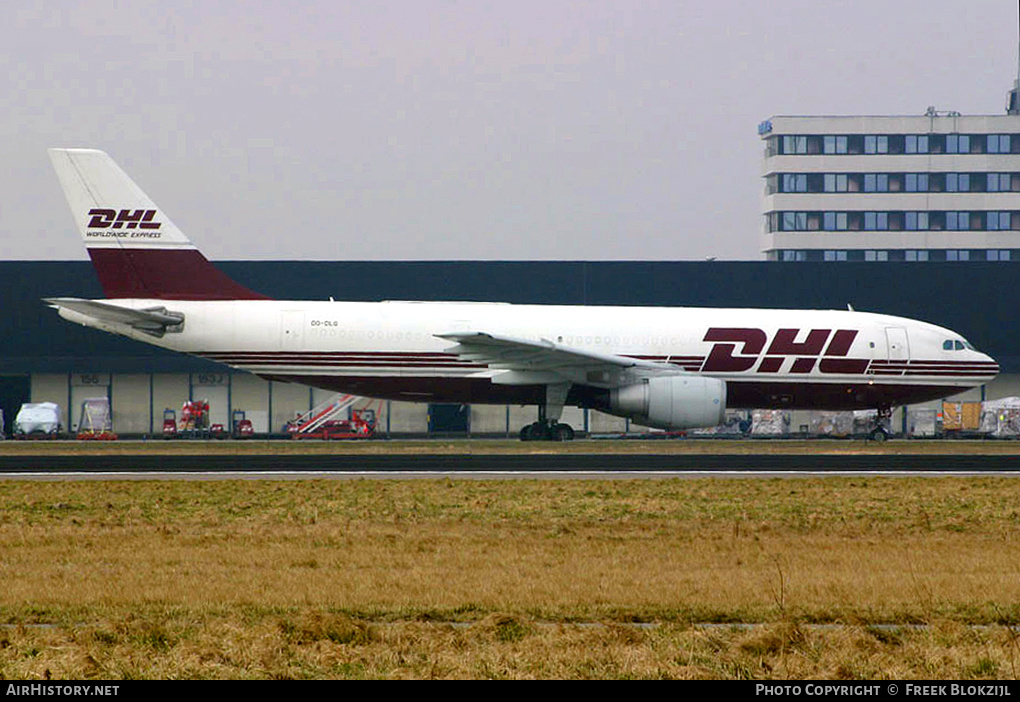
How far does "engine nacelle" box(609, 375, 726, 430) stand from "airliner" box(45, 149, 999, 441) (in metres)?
0.04

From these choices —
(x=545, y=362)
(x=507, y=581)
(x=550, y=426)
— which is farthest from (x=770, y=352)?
(x=507, y=581)

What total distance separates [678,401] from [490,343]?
5.65 m

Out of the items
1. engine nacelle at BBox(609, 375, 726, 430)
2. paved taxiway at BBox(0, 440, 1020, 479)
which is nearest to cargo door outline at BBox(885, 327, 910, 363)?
paved taxiway at BBox(0, 440, 1020, 479)

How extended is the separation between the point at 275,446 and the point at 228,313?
4519 millimetres

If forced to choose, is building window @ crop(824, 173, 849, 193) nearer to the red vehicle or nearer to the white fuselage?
the red vehicle

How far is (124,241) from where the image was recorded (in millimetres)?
41969

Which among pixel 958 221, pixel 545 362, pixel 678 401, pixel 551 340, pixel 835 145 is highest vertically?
pixel 835 145

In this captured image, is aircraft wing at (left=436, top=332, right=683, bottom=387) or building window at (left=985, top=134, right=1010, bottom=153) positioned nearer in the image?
aircraft wing at (left=436, top=332, right=683, bottom=387)

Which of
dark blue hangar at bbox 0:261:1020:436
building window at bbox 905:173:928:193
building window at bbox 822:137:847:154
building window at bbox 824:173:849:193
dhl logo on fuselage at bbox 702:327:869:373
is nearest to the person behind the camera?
dhl logo on fuselage at bbox 702:327:869:373

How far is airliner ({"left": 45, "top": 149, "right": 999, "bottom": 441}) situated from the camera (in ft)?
133

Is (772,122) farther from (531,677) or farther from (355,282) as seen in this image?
(531,677)

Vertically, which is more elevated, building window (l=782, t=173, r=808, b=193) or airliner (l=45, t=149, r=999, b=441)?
building window (l=782, t=173, r=808, b=193)

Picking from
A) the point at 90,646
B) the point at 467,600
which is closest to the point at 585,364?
the point at 467,600

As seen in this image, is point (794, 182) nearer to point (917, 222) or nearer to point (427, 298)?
point (917, 222)
